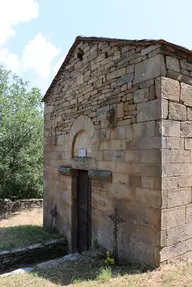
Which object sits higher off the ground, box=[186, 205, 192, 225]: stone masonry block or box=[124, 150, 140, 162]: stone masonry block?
box=[124, 150, 140, 162]: stone masonry block

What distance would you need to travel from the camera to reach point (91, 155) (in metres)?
5.45

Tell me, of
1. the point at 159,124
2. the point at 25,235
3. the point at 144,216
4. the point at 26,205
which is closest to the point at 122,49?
the point at 159,124

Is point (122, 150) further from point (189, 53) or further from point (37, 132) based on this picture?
point (37, 132)

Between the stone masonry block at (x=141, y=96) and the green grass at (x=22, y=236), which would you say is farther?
the green grass at (x=22, y=236)

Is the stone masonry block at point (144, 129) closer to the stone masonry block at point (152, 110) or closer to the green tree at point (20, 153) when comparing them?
the stone masonry block at point (152, 110)

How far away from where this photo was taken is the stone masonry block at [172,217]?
3.65 metres

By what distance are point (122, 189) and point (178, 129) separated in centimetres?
158

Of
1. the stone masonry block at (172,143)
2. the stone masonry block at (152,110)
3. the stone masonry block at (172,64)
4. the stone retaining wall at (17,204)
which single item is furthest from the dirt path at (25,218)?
the stone masonry block at (172,64)

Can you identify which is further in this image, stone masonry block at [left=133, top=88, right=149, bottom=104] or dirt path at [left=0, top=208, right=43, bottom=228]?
dirt path at [left=0, top=208, right=43, bottom=228]

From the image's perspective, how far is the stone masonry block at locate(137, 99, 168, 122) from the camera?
369 cm

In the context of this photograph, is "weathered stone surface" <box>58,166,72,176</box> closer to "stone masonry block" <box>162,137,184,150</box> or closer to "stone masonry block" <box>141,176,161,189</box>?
"stone masonry block" <box>141,176,161,189</box>

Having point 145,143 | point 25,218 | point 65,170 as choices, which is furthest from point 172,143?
point 25,218

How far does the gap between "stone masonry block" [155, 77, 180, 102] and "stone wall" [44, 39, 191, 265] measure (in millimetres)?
17

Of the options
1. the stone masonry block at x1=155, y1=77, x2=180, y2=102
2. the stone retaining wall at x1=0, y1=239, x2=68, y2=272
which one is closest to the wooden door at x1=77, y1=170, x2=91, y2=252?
the stone retaining wall at x1=0, y1=239, x2=68, y2=272
